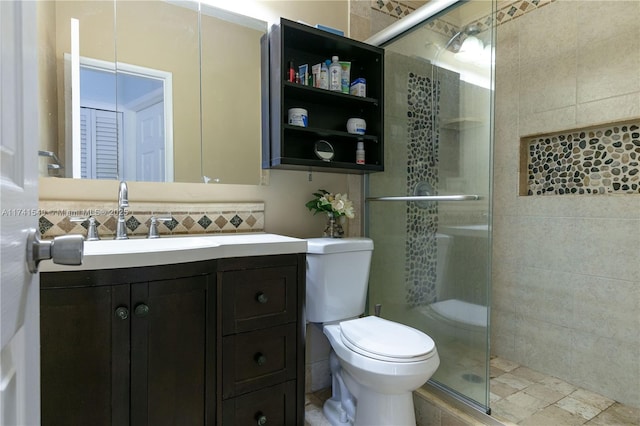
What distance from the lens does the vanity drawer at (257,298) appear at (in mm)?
1331

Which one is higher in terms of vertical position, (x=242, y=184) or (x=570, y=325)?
(x=242, y=184)

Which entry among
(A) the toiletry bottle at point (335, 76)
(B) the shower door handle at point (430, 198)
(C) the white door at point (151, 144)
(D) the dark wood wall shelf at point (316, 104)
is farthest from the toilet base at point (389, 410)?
(A) the toiletry bottle at point (335, 76)

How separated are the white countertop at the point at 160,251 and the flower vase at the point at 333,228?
462 millimetres

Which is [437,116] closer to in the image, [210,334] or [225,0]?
[225,0]

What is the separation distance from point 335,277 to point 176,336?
784 millimetres

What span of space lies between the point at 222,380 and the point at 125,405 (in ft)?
1.05

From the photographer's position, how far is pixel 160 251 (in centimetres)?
115

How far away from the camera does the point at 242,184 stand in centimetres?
182

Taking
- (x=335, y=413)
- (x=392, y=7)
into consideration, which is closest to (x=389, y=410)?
(x=335, y=413)

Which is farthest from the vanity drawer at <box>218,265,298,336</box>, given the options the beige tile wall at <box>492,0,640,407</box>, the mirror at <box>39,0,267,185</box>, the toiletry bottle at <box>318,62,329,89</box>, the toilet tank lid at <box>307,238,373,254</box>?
the beige tile wall at <box>492,0,640,407</box>

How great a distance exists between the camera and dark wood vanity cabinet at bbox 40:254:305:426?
1.05 meters

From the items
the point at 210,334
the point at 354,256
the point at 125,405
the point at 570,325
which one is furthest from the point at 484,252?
the point at 125,405

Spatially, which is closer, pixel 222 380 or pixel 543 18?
pixel 222 380

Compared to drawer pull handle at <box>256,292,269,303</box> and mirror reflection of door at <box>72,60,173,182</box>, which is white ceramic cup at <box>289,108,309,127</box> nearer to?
mirror reflection of door at <box>72,60,173,182</box>
